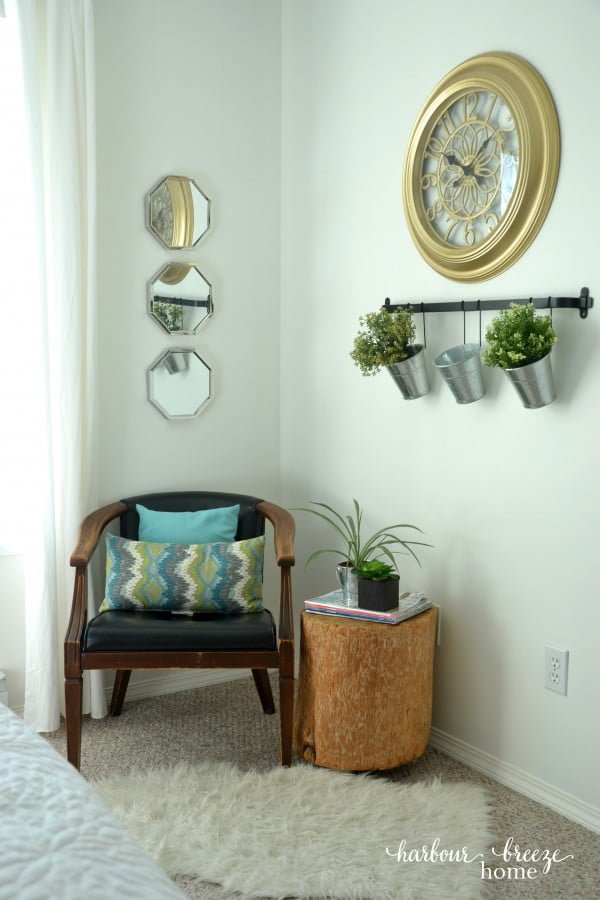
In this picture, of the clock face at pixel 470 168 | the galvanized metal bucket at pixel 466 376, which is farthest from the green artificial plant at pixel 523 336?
the clock face at pixel 470 168

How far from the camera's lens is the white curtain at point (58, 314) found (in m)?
2.80

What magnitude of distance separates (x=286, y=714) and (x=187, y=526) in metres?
0.73

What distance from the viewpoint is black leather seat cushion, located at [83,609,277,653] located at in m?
2.53

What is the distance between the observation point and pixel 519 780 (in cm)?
251

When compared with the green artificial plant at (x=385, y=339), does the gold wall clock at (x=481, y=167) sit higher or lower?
higher

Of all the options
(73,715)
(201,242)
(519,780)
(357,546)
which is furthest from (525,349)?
(73,715)

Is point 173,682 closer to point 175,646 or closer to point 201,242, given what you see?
point 175,646

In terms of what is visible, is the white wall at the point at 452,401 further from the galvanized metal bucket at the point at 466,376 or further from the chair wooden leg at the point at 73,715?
the chair wooden leg at the point at 73,715

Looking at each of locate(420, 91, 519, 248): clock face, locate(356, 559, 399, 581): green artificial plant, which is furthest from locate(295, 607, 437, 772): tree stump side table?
locate(420, 91, 519, 248): clock face

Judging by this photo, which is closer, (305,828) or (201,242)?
(305,828)

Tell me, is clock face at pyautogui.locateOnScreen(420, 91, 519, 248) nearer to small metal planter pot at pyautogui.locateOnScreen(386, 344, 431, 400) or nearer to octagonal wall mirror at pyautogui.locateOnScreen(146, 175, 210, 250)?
small metal planter pot at pyautogui.locateOnScreen(386, 344, 431, 400)

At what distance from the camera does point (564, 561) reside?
2346 mm

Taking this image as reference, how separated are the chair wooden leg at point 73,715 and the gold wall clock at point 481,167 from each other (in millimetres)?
1644

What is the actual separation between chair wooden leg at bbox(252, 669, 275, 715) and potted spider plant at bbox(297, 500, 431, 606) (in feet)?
1.42
